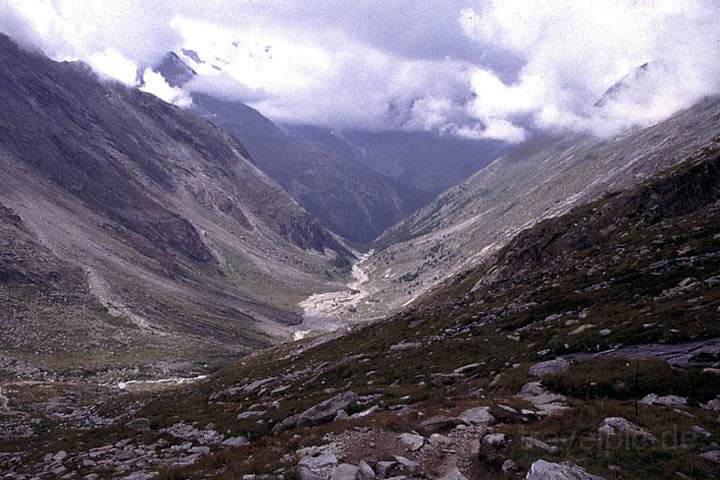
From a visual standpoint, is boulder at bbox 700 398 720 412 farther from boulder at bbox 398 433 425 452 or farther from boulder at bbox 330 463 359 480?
boulder at bbox 330 463 359 480

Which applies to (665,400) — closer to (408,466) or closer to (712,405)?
(712,405)

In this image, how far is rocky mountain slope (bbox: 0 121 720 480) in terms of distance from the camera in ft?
50.3

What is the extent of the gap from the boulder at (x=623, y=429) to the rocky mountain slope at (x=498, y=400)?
55mm

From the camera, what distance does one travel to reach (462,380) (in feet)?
90.5

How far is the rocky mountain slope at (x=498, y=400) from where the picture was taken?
15.3m

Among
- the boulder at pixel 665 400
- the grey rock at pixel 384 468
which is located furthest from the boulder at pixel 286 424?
the boulder at pixel 665 400

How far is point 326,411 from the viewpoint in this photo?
25359mm

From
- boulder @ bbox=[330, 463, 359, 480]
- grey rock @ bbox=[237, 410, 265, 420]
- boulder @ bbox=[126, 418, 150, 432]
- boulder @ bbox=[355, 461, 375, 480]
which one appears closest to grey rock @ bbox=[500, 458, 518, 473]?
boulder @ bbox=[355, 461, 375, 480]

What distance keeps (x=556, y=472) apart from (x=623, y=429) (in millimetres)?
3791

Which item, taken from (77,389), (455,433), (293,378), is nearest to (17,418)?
(77,389)

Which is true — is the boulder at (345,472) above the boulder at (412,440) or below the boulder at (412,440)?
below

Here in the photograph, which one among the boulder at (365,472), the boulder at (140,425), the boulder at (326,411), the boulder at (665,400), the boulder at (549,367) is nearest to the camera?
the boulder at (365,472)

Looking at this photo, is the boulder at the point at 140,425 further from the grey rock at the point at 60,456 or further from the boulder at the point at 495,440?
the boulder at the point at 495,440

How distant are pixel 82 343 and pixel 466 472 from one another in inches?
4721
